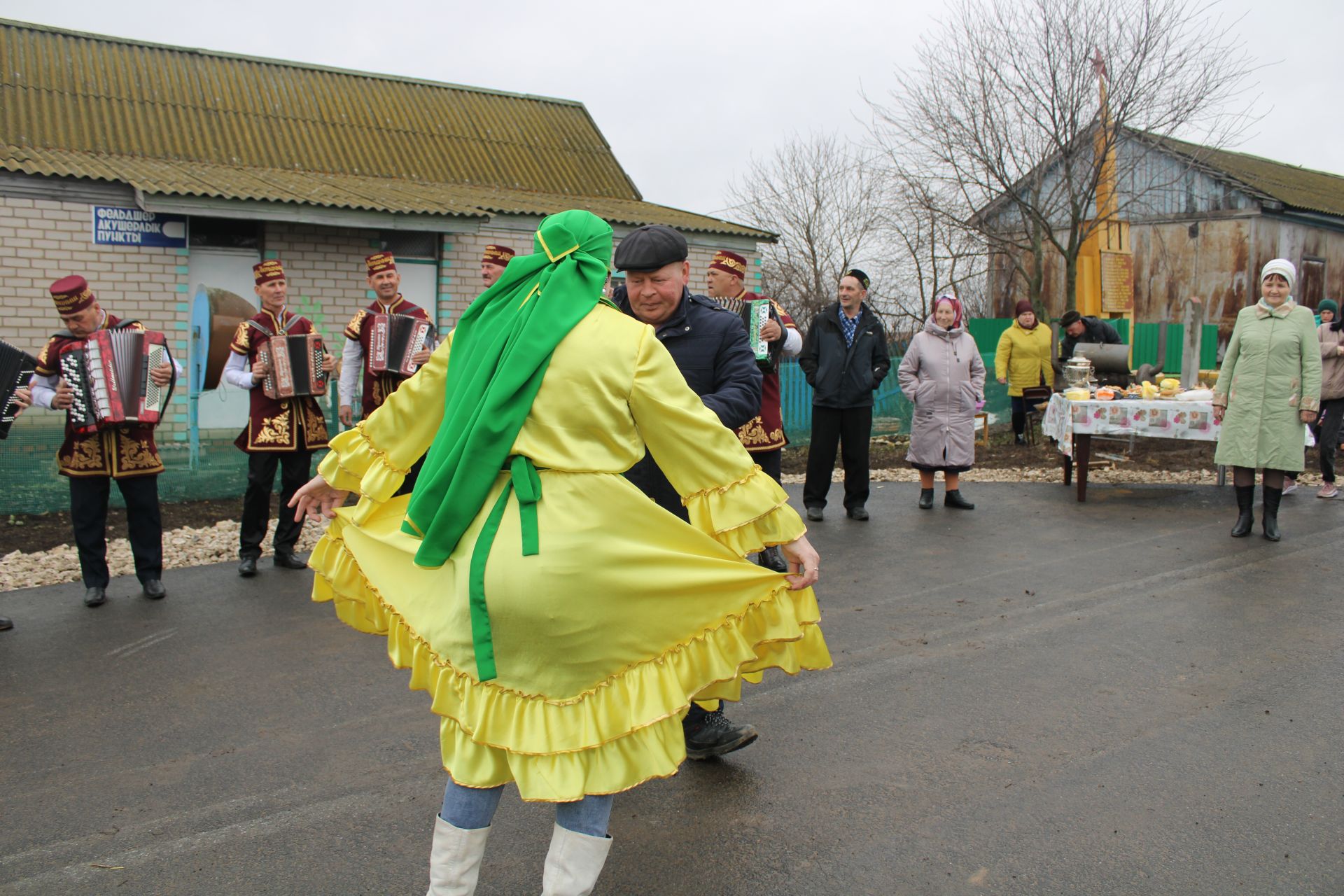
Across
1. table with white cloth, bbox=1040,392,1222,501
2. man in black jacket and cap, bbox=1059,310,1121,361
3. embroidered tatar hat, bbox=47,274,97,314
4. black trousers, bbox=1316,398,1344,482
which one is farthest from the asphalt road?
man in black jacket and cap, bbox=1059,310,1121,361

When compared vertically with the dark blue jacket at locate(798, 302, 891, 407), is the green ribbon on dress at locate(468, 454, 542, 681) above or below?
below

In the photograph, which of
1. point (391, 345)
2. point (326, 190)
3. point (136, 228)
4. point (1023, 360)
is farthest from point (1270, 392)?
point (136, 228)

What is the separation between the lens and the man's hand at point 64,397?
234 inches

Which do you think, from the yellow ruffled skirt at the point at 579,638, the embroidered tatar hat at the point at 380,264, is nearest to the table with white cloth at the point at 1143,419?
the embroidered tatar hat at the point at 380,264

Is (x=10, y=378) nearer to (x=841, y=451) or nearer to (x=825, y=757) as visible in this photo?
(x=825, y=757)

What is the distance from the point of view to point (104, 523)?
6.24 meters

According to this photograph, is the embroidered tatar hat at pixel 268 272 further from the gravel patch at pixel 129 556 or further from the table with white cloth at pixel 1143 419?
the table with white cloth at pixel 1143 419

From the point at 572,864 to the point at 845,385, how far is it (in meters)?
6.59

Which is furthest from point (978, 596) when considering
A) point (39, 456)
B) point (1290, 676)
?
point (39, 456)

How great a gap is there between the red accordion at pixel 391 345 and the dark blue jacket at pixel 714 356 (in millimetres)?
3319

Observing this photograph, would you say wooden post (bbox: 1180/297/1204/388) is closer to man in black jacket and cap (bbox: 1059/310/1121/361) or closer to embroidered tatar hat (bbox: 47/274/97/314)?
man in black jacket and cap (bbox: 1059/310/1121/361)

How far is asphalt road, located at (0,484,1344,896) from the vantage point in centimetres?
312

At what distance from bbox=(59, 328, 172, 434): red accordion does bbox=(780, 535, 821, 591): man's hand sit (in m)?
4.76

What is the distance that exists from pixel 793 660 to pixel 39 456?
828cm
